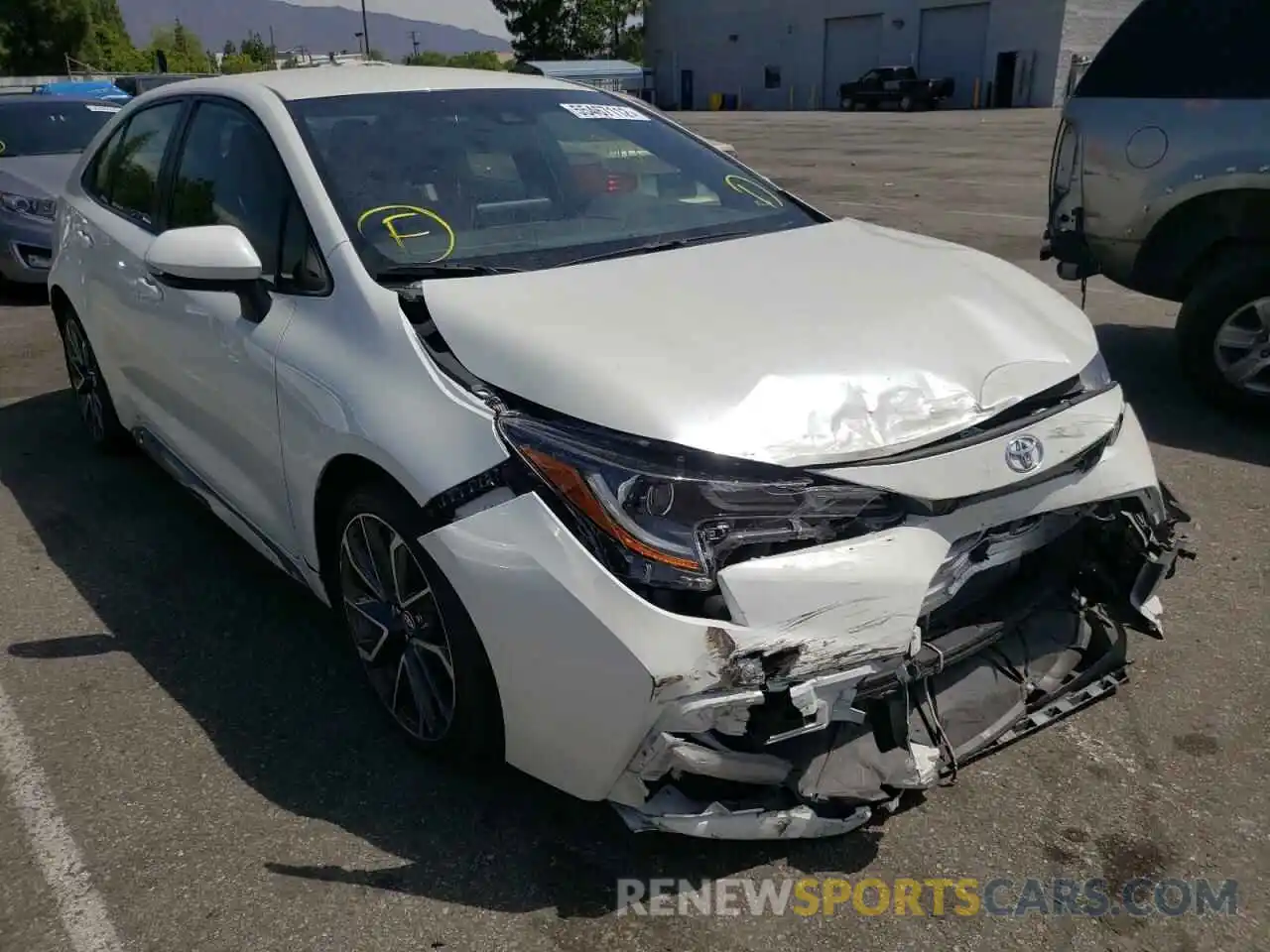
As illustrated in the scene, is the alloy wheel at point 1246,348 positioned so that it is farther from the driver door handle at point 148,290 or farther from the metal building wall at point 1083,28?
the metal building wall at point 1083,28

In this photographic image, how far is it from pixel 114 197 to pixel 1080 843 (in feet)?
13.8

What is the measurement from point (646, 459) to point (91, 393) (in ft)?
12.6

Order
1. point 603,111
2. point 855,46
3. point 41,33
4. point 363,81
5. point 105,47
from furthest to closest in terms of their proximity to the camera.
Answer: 1. point 105,47
2. point 41,33
3. point 855,46
4. point 603,111
5. point 363,81

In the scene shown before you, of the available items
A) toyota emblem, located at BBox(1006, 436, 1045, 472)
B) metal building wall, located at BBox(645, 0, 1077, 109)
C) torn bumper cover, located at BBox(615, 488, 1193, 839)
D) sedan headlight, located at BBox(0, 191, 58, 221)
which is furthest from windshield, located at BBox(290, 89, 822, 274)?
metal building wall, located at BBox(645, 0, 1077, 109)

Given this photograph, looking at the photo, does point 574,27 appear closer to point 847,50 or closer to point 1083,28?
point 847,50

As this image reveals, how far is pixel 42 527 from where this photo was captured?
444 centimetres

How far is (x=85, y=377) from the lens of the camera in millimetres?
5055

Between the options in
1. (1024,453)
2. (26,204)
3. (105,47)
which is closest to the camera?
(1024,453)

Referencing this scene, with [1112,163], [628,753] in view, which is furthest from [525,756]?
[1112,163]

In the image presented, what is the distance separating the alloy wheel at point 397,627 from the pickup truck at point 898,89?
1710 inches

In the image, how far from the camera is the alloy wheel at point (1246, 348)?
16.7 ft

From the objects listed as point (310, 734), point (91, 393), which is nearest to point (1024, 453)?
point (310, 734)

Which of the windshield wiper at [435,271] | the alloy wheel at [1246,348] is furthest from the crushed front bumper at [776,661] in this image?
the alloy wheel at [1246,348]

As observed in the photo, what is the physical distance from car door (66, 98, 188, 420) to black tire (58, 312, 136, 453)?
0.84 feet
